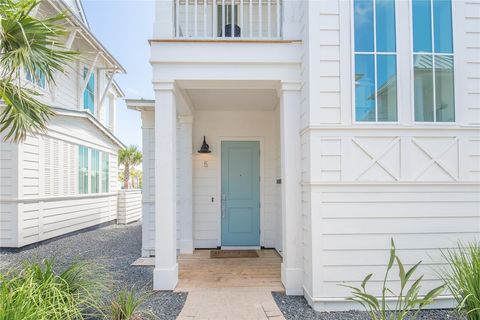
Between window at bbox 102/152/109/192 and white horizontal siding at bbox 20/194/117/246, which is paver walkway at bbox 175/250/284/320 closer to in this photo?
white horizontal siding at bbox 20/194/117/246

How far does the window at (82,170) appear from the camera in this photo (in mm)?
8237

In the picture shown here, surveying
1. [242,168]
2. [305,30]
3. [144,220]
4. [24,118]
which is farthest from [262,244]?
[24,118]

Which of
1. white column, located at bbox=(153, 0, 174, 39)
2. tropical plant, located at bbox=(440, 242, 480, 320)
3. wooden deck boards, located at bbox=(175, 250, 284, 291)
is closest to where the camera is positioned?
tropical plant, located at bbox=(440, 242, 480, 320)

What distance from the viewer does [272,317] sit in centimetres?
303

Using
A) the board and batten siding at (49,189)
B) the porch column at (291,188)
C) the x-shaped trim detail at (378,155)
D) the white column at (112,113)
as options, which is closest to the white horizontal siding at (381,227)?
the x-shaped trim detail at (378,155)

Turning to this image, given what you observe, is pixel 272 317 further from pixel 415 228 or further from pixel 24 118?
pixel 24 118

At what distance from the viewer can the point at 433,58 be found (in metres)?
3.41

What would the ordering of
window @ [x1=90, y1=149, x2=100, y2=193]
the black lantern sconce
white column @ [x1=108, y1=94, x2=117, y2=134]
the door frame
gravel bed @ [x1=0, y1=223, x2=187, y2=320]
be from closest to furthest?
1. gravel bed @ [x1=0, y1=223, x2=187, y2=320]
2. the black lantern sconce
3. the door frame
4. window @ [x1=90, y1=149, x2=100, y2=193]
5. white column @ [x1=108, y1=94, x2=117, y2=134]

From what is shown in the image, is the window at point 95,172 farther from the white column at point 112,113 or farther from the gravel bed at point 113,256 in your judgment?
the white column at point 112,113

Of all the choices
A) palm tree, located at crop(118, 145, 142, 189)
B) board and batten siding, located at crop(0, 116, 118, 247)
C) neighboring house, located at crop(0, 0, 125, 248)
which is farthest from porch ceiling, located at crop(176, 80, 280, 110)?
palm tree, located at crop(118, 145, 142, 189)

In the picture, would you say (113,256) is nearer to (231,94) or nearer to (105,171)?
(231,94)

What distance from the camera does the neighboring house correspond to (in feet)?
19.4

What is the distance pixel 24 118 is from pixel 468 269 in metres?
4.81

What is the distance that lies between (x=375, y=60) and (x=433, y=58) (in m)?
0.70
